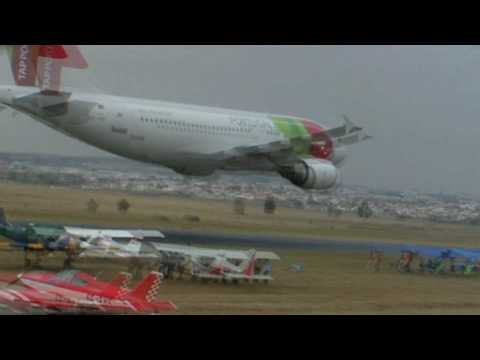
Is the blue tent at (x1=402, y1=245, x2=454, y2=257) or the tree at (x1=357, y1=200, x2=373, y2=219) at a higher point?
the tree at (x1=357, y1=200, x2=373, y2=219)

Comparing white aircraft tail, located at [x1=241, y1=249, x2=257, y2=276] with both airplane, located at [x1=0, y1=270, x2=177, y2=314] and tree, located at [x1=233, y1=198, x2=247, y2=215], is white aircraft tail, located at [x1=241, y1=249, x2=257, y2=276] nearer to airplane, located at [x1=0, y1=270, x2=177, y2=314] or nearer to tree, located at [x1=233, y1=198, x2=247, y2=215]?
tree, located at [x1=233, y1=198, x2=247, y2=215]

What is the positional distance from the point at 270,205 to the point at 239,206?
→ 1.52ft

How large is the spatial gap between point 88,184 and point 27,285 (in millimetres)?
2114

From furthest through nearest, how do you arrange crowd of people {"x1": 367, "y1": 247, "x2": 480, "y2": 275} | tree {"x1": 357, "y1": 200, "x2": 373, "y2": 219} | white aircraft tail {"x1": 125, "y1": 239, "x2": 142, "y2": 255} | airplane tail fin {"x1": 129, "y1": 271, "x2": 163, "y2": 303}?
crowd of people {"x1": 367, "y1": 247, "x2": 480, "y2": 275}
tree {"x1": 357, "y1": 200, "x2": 373, "y2": 219}
white aircraft tail {"x1": 125, "y1": 239, "x2": 142, "y2": 255}
airplane tail fin {"x1": 129, "y1": 271, "x2": 163, "y2": 303}

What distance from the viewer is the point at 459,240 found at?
13.0 meters

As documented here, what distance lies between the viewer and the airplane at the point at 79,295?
31.0ft

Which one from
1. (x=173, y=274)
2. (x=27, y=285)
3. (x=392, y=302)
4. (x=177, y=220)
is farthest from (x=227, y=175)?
(x=27, y=285)

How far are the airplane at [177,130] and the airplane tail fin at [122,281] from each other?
2247mm

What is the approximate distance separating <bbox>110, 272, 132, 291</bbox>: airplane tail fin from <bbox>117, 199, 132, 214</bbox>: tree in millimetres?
1484

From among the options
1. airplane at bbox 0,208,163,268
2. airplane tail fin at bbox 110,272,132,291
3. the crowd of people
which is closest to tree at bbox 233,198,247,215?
airplane at bbox 0,208,163,268

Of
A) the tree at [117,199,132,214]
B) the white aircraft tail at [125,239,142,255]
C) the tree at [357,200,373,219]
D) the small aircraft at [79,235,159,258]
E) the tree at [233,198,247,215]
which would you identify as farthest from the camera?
the tree at [357,200,373,219]

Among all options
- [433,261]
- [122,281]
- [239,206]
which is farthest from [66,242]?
[433,261]

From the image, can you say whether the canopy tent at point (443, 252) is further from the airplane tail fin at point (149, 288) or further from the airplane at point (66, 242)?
the airplane tail fin at point (149, 288)

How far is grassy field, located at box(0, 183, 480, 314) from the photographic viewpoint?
10.7m
